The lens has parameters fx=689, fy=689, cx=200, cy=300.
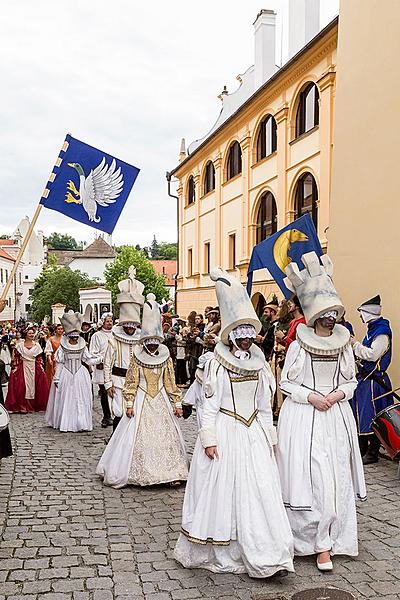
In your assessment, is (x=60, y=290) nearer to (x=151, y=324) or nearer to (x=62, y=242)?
(x=151, y=324)

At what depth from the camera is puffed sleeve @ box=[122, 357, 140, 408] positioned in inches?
→ 292

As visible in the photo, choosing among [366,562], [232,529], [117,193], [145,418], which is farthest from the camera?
[117,193]

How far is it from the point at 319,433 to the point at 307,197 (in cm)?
1537

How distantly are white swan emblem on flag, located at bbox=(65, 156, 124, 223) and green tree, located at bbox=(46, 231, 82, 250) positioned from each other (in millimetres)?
A: 131341

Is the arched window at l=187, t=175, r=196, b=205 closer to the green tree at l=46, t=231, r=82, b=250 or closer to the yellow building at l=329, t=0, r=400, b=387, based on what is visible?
the yellow building at l=329, t=0, r=400, b=387

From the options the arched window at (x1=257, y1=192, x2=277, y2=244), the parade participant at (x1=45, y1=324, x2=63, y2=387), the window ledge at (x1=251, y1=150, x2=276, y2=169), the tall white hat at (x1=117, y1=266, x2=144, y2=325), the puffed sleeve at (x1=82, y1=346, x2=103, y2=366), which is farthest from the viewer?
the arched window at (x1=257, y1=192, x2=277, y2=244)

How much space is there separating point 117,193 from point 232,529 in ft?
20.7

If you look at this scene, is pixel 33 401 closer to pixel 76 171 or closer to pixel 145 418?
pixel 76 171

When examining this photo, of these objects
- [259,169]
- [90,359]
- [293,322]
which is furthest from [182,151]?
[293,322]

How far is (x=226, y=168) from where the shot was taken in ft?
89.8

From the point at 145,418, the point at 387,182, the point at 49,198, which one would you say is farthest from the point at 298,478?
the point at 387,182

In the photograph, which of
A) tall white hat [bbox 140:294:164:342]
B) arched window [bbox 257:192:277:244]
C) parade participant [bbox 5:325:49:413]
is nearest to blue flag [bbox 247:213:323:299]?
tall white hat [bbox 140:294:164:342]

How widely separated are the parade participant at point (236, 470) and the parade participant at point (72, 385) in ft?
20.3

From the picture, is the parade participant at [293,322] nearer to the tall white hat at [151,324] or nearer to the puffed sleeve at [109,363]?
the tall white hat at [151,324]
